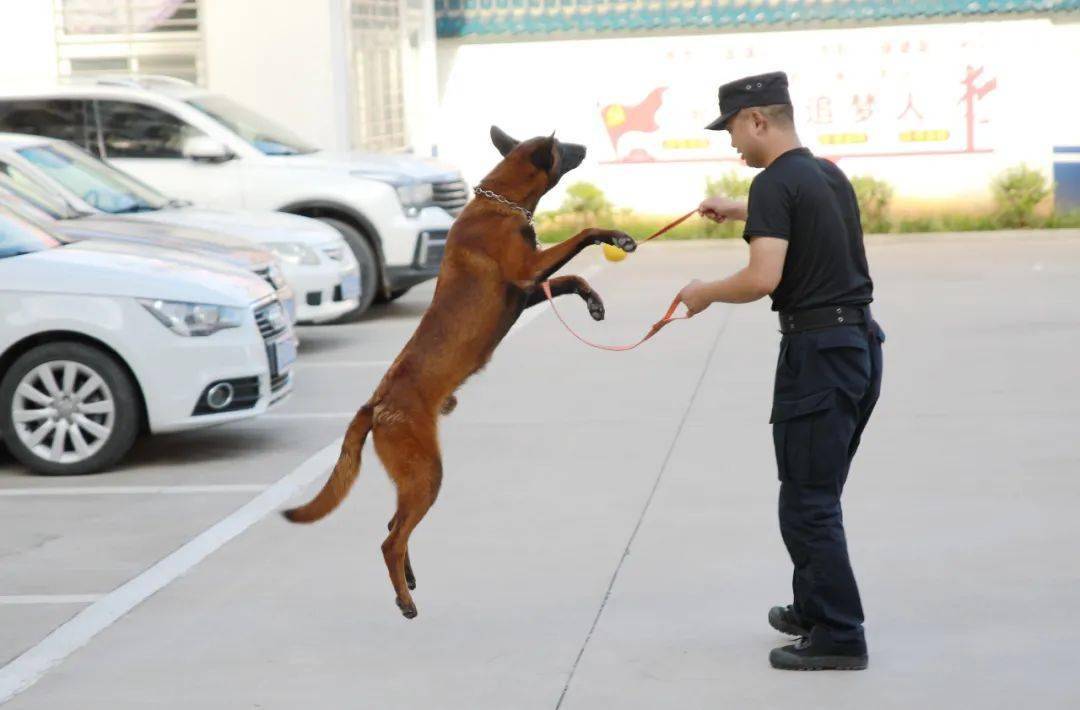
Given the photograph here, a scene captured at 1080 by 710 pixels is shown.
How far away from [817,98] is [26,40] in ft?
30.8

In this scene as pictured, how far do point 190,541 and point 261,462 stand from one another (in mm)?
1712

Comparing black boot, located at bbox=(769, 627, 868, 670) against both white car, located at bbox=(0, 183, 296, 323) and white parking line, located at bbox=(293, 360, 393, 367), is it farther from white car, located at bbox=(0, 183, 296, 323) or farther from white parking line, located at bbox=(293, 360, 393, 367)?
white parking line, located at bbox=(293, 360, 393, 367)

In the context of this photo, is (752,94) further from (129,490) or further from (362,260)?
(362,260)

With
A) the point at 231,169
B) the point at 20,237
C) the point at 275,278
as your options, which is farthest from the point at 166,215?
the point at 231,169

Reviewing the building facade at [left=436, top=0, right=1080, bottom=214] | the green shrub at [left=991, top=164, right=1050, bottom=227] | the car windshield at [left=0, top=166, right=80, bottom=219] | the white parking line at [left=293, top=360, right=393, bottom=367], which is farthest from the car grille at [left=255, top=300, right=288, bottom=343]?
the green shrub at [left=991, top=164, right=1050, bottom=227]

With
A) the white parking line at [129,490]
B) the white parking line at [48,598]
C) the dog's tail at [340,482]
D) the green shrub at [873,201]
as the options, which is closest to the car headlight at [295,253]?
the white parking line at [129,490]

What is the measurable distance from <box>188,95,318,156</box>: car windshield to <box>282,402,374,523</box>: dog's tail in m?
9.66

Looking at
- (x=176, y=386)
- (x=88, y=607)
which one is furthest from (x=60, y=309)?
(x=88, y=607)

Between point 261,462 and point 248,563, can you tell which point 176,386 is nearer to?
point 261,462

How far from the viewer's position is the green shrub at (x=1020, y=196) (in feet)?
66.5

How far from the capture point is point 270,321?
950 cm

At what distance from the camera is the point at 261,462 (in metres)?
9.17

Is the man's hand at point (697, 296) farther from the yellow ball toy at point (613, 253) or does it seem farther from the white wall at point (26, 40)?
the white wall at point (26, 40)

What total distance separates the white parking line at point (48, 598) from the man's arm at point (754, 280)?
276 cm
